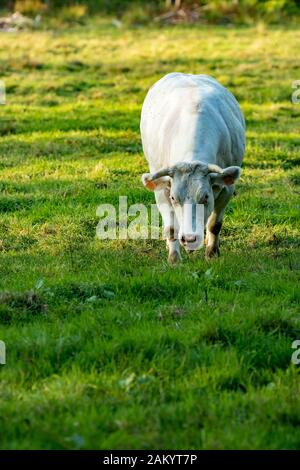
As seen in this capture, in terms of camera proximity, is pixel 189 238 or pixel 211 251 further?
pixel 211 251

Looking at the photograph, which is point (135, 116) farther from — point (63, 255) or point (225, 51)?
point (225, 51)

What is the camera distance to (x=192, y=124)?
800cm

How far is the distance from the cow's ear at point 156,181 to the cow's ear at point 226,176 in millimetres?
383

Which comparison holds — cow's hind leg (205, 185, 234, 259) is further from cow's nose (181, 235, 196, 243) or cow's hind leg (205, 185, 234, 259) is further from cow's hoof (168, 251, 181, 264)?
cow's nose (181, 235, 196, 243)

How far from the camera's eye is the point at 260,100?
1752 cm

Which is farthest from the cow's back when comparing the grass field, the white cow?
the grass field

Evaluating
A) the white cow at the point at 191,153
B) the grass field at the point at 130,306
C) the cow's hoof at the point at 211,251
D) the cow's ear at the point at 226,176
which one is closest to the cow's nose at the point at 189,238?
the white cow at the point at 191,153

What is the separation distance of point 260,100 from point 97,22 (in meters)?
15.3

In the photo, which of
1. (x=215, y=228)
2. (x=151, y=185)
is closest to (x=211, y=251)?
(x=215, y=228)

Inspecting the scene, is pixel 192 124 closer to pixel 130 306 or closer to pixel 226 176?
pixel 226 176

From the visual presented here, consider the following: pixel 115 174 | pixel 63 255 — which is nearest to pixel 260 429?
pixel 63 255

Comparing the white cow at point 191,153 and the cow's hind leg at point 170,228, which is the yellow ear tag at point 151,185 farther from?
the cow's hind leg at point 170,228

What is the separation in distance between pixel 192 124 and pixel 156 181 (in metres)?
0.65

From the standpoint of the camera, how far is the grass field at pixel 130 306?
475cm
